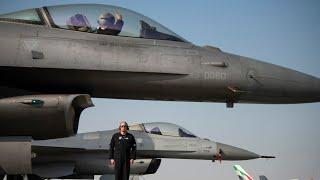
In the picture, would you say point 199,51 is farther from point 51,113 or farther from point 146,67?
point 51,113

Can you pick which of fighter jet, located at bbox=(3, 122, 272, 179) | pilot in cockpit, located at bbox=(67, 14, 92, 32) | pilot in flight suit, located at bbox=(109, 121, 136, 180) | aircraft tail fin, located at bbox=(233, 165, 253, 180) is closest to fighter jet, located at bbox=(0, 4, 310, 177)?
pilot in cockpit, located at bbox=(67, 14, 92, 32)

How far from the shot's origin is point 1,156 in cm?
607

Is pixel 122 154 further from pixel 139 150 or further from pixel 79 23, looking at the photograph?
pixel 139 150

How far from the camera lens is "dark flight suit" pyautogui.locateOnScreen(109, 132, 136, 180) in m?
7.61

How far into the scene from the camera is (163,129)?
18.0 metres

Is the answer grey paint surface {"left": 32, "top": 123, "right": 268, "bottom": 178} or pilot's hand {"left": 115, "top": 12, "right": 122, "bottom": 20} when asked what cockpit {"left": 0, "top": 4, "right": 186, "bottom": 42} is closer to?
pilot's hand {"left": 115, "top": 12, "right": 122, "bottom": 20}

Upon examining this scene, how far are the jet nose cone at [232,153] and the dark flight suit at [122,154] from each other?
10.5 meters

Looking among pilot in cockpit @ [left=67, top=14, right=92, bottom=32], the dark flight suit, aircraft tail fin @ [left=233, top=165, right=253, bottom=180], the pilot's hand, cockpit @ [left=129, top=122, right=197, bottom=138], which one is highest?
the pilot's hand

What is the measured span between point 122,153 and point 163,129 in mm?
10464

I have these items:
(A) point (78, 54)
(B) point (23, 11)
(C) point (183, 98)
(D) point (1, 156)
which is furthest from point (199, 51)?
(D) point (1, 156)

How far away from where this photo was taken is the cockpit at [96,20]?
6676 millimetres

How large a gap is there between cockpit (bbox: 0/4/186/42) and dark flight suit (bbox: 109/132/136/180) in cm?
200

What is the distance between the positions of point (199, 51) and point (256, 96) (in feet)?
3.79

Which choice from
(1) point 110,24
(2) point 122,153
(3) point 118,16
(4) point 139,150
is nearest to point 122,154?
(2) point 122,153
